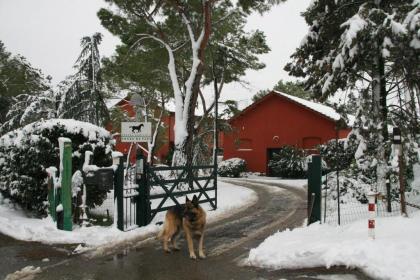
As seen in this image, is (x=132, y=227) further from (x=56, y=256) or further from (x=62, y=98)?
(x=62, y=98)

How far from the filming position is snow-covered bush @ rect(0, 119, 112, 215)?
10359mm

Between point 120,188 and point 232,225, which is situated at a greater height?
point 120,188

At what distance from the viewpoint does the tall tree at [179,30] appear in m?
19.5

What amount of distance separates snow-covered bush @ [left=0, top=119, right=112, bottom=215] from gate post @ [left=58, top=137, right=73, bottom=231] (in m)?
0.88

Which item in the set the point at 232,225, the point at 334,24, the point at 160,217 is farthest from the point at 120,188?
the point at 334,24

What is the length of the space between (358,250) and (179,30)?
708 inches

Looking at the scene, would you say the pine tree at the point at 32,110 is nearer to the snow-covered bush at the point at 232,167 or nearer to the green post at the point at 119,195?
the green post at the point at 119,195

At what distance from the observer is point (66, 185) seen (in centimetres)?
952

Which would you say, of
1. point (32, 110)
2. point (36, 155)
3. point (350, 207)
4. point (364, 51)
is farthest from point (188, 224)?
point (32, 110)

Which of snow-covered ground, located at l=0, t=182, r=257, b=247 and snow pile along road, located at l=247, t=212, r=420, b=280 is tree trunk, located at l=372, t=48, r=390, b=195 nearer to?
snow pile along road, located at l=247, t=212, r=420, b=280

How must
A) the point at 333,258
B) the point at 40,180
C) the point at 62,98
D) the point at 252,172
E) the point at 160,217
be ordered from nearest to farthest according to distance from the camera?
the point at 333,258, the point at 40,180, the point at 160,217, the point at 62,98, the point at 252,172

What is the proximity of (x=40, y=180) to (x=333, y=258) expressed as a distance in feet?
23.7

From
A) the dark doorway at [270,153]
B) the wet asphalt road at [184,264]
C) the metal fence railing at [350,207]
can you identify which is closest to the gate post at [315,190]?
the metal fence railing at [350,207]

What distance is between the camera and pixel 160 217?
11547 millimetres
